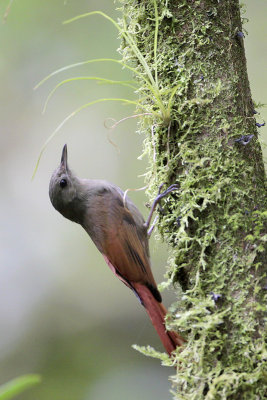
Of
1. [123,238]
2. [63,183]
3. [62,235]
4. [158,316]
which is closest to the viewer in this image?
[158,316]

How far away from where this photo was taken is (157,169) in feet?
7.32

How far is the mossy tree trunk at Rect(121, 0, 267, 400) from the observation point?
1727 mm

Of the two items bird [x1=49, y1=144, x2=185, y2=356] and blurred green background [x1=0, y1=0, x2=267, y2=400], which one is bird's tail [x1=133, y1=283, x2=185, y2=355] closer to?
bird [x1=49, y1=144, x2=185, y2=356]

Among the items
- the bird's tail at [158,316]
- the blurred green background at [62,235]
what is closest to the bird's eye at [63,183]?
the bird's tail at [158,316]

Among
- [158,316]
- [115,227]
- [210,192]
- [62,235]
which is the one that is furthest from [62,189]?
[62,235]

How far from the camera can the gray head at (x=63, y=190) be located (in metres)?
3.07

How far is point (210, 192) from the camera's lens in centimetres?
194

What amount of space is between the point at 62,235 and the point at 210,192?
11.2ft

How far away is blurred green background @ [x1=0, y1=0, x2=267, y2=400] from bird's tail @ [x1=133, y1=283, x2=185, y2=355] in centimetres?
224

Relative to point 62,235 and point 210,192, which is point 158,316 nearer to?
point 210,192

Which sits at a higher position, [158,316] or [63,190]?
[63,190]

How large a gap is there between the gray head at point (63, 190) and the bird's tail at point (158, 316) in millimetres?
810

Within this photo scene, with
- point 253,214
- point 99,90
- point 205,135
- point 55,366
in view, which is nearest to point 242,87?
point 205,135

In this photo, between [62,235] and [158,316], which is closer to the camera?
[158,316]
